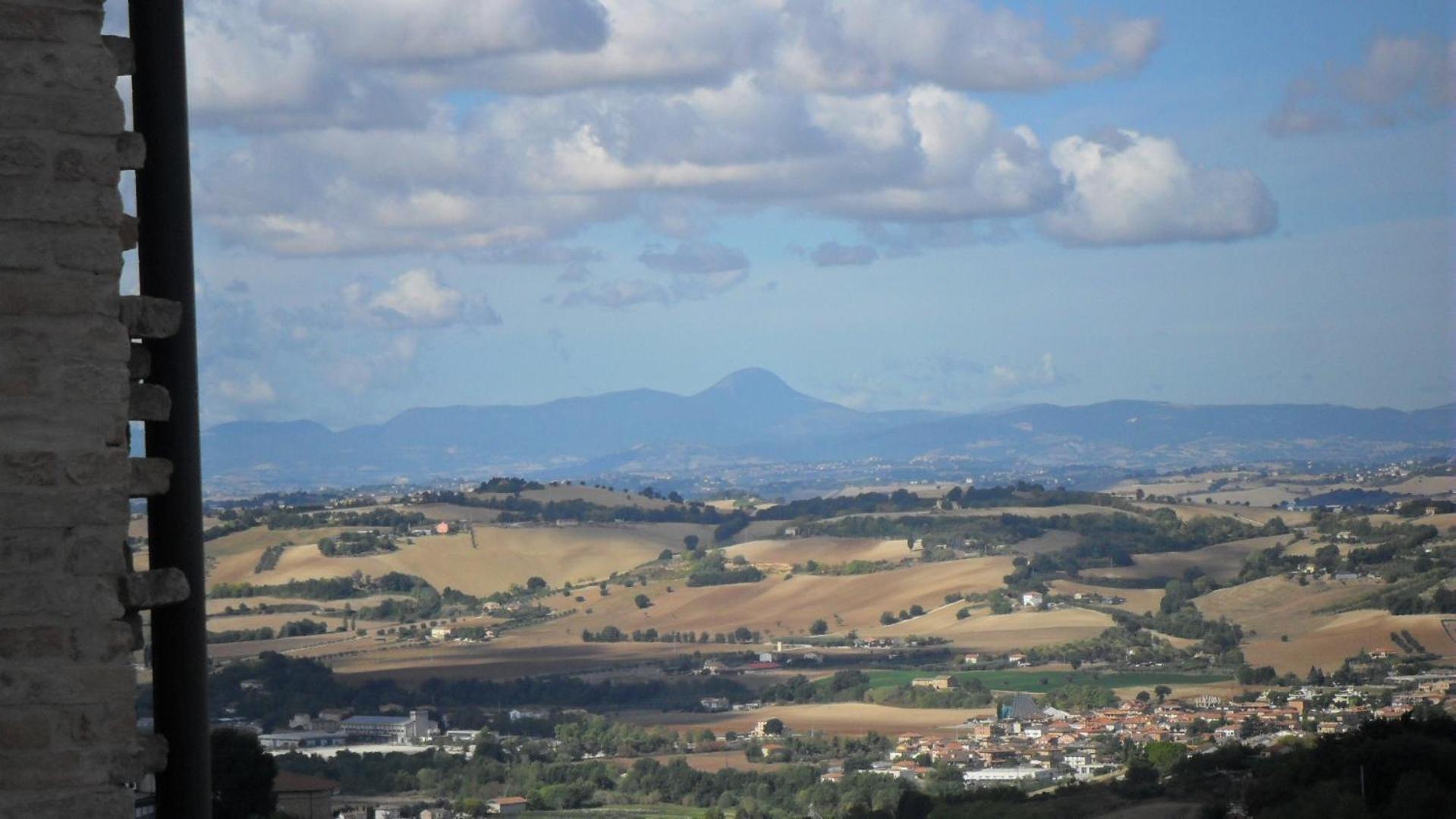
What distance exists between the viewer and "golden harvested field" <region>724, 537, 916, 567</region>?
286 feet

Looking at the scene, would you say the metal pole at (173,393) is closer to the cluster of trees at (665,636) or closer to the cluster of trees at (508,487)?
the cluster of trees at (665,636)

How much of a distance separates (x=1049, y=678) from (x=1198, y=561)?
24.2m

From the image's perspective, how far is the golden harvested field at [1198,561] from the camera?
75188 millimetres

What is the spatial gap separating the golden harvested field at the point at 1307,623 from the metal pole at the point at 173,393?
148 ft

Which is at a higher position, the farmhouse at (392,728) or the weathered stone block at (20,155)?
the weathered stone block at (20,155)

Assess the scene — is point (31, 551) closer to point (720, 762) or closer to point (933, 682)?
point (720, 762)

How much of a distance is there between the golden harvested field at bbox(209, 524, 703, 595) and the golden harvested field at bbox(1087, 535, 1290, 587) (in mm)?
25149

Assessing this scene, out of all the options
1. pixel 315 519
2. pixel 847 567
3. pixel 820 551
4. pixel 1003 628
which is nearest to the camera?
pixel 1003 628

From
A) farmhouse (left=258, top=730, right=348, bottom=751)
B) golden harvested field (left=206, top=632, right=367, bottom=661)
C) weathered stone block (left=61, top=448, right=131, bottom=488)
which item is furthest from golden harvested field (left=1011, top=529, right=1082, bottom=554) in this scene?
weathered stone block (left=61, top=448, right=131, bottom=488)

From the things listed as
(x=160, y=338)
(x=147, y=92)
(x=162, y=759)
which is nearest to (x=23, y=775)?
(x=162, y=759)

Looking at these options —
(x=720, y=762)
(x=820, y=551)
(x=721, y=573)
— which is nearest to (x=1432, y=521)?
(x=820, y=551)

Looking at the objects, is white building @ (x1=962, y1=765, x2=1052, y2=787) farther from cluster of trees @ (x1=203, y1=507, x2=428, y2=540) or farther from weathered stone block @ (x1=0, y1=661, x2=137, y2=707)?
cluster of trees @ (x1=203, y1=507, x2=428, y2=540)

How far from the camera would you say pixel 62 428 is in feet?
14.5

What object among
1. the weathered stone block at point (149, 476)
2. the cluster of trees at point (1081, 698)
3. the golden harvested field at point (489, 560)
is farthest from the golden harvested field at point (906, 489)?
the weathered stone block at point (149, 476)
